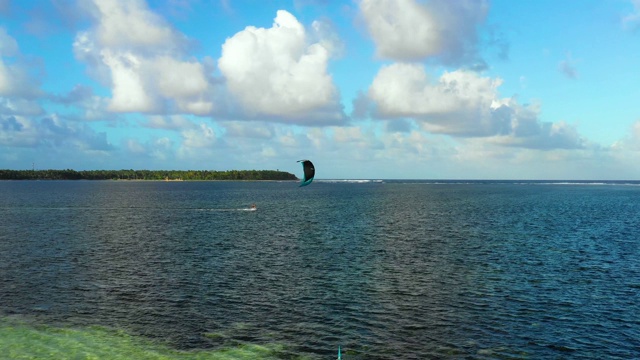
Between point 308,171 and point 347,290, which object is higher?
point 308,171

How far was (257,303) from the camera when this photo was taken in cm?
4347

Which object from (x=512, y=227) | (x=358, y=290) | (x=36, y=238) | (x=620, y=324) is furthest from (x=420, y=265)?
(x=36, y=238)

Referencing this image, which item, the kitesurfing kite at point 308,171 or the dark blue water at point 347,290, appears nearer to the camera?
the dark blue water at point 347,290

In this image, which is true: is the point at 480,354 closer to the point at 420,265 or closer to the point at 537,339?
the point at 537,339

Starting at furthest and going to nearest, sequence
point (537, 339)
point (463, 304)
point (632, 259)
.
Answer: point (632, 259) < point (463, 304) < point (537, 339)

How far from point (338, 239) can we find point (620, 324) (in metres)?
54.0

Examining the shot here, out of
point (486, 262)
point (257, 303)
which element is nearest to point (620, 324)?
point (486, 262)

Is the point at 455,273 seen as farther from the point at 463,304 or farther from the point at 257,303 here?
the point at 257,303

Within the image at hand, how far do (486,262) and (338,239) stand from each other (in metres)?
30.6

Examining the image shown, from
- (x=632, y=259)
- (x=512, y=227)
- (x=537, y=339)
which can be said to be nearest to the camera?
(x=537, y=339)

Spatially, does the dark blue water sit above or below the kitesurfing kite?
below

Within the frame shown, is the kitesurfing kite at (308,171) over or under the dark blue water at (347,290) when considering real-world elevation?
over

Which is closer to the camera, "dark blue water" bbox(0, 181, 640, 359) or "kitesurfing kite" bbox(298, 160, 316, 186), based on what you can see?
"dark blue water" bbox(0, 181, 640, 359)

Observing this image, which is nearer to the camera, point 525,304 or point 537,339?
point 537,339
